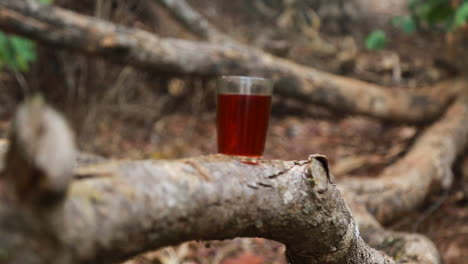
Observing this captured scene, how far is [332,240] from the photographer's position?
1047 mm

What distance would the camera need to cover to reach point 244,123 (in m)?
0.96

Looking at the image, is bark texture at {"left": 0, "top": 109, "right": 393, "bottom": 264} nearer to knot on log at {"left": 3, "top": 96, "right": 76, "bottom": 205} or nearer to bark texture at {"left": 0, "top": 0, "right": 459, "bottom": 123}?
knot on log at {"left": 3, "top": 96, "right": 76, "bottom": 205}

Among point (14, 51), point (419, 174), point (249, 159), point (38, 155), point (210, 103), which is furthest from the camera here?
point (210, 103)

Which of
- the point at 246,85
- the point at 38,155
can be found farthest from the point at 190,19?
the point at 38,155

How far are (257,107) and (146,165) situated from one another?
335 mm

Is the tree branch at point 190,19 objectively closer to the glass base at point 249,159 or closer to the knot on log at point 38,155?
the glass base at point 249,159

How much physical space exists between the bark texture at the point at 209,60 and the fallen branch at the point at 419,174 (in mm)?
288

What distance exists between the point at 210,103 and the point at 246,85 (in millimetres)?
3582

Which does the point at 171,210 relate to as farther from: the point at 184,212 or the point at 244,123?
the point at 244,123

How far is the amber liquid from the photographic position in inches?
37.7

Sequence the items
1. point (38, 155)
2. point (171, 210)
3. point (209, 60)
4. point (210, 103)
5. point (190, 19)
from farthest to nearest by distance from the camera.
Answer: point (210, 103) < point (190, 19) < point (209, 60) < point (171, 210) < point (38, 155)

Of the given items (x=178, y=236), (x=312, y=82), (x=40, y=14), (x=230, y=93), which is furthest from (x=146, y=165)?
(x=312, y=82)

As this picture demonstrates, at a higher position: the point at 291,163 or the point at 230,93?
the point at 230,93

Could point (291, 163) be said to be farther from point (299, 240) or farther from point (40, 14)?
point (40, 14)
